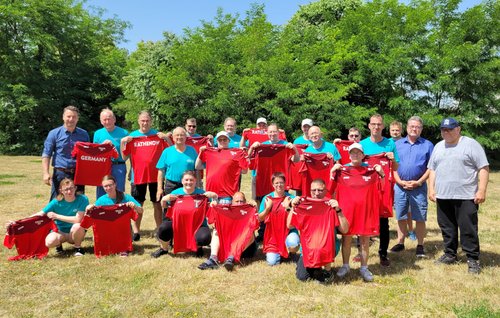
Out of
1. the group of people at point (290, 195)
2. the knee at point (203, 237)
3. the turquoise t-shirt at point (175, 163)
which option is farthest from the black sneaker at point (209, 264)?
the turquoise t-shirt at point (175, 163)

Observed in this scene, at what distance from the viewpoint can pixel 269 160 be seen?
7227 mm

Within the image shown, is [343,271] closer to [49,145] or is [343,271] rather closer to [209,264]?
[209,264]

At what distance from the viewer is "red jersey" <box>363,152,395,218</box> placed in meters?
5.98

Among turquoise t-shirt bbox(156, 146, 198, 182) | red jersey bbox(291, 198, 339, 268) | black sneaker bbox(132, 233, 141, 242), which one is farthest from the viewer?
black sneaker bbox(132, 233, 141, 242)

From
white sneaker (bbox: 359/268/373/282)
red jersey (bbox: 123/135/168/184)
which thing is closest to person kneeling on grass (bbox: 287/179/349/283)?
white sneaker (bbox: 359/268/373/282)

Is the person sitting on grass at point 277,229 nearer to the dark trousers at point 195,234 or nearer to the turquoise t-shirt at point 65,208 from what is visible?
the dark trousers at point 195,234

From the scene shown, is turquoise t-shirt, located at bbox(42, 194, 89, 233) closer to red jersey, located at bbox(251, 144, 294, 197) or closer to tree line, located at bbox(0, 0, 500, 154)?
red jersey, located at bbox(251, 144, 294, 197)

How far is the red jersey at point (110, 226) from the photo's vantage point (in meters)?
6.40

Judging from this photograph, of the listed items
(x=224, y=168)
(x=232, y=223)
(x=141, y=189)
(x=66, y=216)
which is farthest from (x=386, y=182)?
(x=66, y=216)

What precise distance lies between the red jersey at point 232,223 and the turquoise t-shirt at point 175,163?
105cm

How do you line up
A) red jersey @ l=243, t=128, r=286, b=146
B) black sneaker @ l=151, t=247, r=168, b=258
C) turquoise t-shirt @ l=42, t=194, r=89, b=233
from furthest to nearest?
red jersey @ l=243, t=128, r=286, b=146 < turquoise t-shirt @ l=42, t=194, r=89, b=233 < black sneaker @ l=151, t=247, r=168, b=258

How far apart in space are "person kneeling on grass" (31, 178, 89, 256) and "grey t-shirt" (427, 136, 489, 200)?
5993 mm

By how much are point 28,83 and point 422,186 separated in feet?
102

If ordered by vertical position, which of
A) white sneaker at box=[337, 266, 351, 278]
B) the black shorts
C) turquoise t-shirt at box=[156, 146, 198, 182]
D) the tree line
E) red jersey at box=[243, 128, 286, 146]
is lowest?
white sneaker at box=[337, 266, 351, 278]
